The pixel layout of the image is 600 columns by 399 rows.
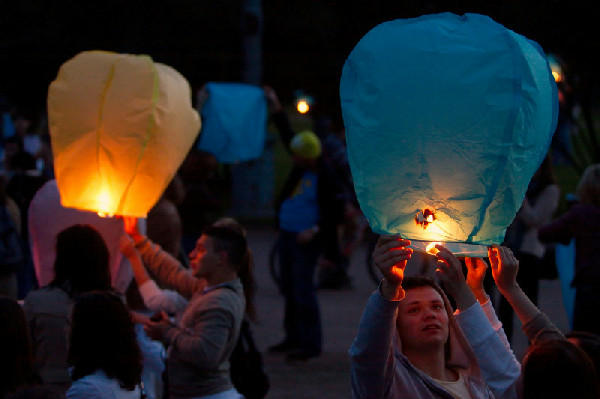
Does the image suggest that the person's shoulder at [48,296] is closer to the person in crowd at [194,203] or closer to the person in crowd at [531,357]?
the person in crowd at [531,357]

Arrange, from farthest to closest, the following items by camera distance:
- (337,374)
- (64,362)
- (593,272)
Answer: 1. (337,374)
2. (593,272)
3. (64,362)

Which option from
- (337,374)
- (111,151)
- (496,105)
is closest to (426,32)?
(496,105)

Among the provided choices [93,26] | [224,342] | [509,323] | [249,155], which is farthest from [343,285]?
[93,26]

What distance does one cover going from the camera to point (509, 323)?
8.09m

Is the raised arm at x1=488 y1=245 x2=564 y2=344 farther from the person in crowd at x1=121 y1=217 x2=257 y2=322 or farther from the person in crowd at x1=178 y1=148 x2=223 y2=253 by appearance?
the person in crowd at x1=178 y1=148 x2=223 y2=253

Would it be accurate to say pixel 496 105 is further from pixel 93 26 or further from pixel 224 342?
pixel 93 26

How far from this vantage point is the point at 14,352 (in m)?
3.33

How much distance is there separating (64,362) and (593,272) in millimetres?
3801

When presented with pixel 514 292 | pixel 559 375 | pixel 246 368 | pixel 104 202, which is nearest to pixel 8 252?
pixel 104 202

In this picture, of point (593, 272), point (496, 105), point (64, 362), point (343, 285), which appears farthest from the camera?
point (343, 285)

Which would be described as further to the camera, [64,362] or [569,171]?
[569,171]

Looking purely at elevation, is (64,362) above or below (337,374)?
above

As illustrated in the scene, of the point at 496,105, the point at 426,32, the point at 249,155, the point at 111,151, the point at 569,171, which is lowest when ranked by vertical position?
the point at 569,171

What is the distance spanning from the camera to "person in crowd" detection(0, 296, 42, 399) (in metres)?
3.25
